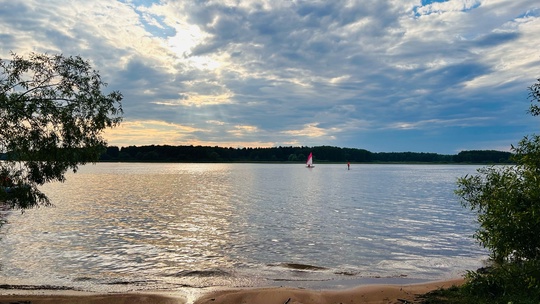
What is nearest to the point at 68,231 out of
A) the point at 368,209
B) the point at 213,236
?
the point at 213,236

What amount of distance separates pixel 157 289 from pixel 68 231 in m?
18.4

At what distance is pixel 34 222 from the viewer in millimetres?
34844

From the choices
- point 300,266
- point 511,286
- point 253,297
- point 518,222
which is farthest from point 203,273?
point 518,222

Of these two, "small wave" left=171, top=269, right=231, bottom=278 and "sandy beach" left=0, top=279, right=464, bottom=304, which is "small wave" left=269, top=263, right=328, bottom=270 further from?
"sandy beach" left=0, top=279, right=464, bottom=304

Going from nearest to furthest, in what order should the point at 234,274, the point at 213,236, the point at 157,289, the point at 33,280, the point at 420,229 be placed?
the point at 157,289 < the point at 33,280 < the point at 234,274 < the point at 213,236 < the point at 420,229

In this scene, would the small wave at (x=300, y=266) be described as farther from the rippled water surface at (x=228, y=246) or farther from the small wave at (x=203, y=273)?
the small wave at (x=203, y=273)

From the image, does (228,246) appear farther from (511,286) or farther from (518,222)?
(518,222)

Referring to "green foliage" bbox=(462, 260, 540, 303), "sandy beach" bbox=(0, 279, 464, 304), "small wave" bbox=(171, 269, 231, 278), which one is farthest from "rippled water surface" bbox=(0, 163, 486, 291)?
"green foliage" bbox=(462, 260, 540, 303)

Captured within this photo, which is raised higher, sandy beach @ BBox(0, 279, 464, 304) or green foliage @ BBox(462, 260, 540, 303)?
green foliage @ BBox(462, 260, 540, 303)

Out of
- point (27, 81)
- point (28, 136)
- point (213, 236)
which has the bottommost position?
point (213, 236)

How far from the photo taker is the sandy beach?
14.5 metres

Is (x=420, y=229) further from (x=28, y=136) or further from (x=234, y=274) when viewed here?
(x=28, y=136)

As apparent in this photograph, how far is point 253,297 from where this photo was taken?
587 inches

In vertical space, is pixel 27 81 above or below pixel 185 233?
above
